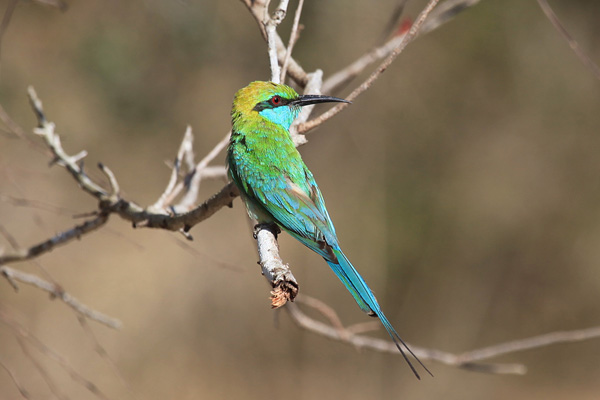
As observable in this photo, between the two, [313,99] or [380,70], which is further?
[313,99]

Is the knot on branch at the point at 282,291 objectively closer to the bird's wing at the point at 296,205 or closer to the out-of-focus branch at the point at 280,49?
the bird's wing at the point at 296,205

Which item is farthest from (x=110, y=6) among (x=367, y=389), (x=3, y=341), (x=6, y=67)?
(x=367, y=389)

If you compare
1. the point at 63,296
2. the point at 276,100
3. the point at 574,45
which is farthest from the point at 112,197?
the point at 574,45

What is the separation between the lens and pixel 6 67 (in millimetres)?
4281

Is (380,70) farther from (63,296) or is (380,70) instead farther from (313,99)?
→ (63,296)

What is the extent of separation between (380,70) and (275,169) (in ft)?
2.51

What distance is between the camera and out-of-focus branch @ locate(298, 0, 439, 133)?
1566 millimetres

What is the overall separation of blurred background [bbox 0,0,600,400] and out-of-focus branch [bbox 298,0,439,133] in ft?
10.9

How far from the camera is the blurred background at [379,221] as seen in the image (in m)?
5.19

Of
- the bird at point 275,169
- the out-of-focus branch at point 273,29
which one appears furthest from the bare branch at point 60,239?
the out-of-focus branch at point 273,29

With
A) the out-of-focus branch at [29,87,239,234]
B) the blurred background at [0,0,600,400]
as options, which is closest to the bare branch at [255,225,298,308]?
the out-of-focus branch at [29,87,239,234]

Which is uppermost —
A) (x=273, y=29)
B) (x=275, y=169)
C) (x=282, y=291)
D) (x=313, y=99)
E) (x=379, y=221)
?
(x=379, y=221)

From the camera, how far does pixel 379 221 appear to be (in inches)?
223

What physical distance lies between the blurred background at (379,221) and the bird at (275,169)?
106 inches
